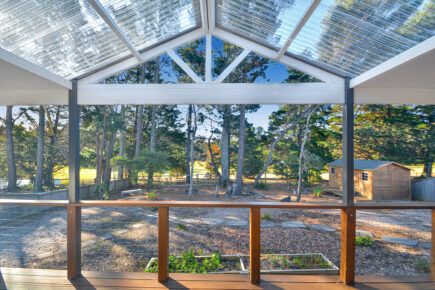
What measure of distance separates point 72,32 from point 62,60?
0.96 feet

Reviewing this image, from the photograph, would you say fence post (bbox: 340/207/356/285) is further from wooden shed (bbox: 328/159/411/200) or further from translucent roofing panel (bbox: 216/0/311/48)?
wooden shed (bbox: 328/159/411/200)

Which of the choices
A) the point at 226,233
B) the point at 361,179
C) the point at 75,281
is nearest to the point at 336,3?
the point at 75,281

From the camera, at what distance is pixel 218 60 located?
1062cm

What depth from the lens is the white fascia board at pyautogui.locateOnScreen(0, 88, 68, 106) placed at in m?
2.29

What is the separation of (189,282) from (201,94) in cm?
181

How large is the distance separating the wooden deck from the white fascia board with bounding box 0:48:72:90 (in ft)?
5.83

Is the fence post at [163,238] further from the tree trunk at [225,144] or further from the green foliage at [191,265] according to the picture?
the tree trunk at [225,144]

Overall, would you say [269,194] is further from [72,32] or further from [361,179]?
[72,32]

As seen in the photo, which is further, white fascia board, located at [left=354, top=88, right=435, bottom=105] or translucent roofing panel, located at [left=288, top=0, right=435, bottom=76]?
white fascia board, located at [left=354, top=88, right=435, bottom=105]

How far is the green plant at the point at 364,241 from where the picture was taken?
171 inches

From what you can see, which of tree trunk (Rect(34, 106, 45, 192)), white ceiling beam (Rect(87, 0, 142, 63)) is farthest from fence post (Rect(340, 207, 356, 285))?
tree trunk (Rect(34, 106, 45, 192))

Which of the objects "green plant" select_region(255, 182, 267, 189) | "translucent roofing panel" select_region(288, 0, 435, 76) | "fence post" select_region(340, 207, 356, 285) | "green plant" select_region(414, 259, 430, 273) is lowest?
"green plant" select_region(255, 182, 267, 189)

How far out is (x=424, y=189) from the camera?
357 inches

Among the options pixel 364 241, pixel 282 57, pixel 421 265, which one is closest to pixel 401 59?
pixel 282 57
